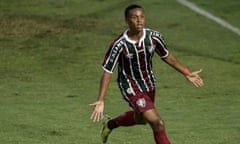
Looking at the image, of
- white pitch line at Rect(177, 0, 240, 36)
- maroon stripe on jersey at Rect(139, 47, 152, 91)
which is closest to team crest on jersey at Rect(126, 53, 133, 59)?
maroon stripe on jersey at Rect(139, 47, 152, 91)

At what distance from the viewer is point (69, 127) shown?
12.5 metres

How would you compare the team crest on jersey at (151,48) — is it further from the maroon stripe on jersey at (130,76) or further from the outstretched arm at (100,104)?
the outstretched arm at (100,104)

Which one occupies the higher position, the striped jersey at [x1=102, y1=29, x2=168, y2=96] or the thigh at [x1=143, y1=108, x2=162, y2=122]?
the striped jersey at [x1=102, y1=29, x2=168, y2=96]

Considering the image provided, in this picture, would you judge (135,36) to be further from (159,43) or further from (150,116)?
(150,116)

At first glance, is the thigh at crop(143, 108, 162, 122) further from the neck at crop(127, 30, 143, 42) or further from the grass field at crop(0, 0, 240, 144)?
the grass field at crop(0, 0, 240, 144)

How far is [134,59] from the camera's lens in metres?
10.0

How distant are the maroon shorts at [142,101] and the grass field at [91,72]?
1403 mm

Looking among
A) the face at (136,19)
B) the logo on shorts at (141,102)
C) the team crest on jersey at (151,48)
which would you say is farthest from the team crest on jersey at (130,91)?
the face at (136,19)

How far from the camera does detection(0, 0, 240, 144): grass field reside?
40.4 feet

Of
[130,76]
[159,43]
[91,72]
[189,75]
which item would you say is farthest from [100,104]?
[91,72]

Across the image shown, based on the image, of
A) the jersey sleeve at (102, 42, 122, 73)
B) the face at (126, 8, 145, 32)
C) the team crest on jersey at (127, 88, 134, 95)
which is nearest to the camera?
the face at (126, 8, 145, 32)

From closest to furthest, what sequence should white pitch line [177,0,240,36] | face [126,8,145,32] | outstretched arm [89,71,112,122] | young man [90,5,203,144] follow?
outstretched arm [89,71,112,122] → face [126,8,145,32] → young man [90,5,203,144] → white pitch line [177,0,240,36]

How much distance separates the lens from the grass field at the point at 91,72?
40.4 ft

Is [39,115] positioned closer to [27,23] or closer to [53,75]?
[53,75]
